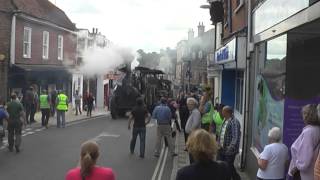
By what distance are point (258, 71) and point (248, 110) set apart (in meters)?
1.37

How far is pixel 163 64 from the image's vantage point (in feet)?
279

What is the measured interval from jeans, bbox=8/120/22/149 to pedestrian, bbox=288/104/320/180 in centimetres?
1032

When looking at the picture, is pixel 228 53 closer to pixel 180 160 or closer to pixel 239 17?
pixel 239 17

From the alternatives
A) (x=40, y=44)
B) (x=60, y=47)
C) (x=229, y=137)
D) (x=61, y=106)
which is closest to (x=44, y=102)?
(x=61, y=106)

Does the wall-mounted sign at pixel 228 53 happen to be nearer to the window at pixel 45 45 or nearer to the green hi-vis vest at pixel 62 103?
the green hi-vis vest at pixel 62 103

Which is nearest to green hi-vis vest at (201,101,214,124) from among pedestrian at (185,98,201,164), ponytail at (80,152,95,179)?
pedestrian at (185,98,201,164)

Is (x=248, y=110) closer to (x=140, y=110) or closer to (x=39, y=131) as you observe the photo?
(x=140, y=110)

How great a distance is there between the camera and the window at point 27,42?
1228 inches

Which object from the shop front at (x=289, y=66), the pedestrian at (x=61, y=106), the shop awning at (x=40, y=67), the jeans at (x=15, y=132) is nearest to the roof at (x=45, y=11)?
the shop awning at (x=40, y=67)

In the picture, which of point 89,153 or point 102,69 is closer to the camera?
point 89,153

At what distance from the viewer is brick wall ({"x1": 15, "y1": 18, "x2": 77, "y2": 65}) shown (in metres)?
30.2

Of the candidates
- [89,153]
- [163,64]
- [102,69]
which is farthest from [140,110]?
[163,64]

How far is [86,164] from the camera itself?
5.26 meters

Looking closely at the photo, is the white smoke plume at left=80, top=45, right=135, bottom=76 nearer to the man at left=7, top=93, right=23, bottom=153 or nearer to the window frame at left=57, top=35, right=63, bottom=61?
the window frame at left=57, top=35, right=63, bottom=61
